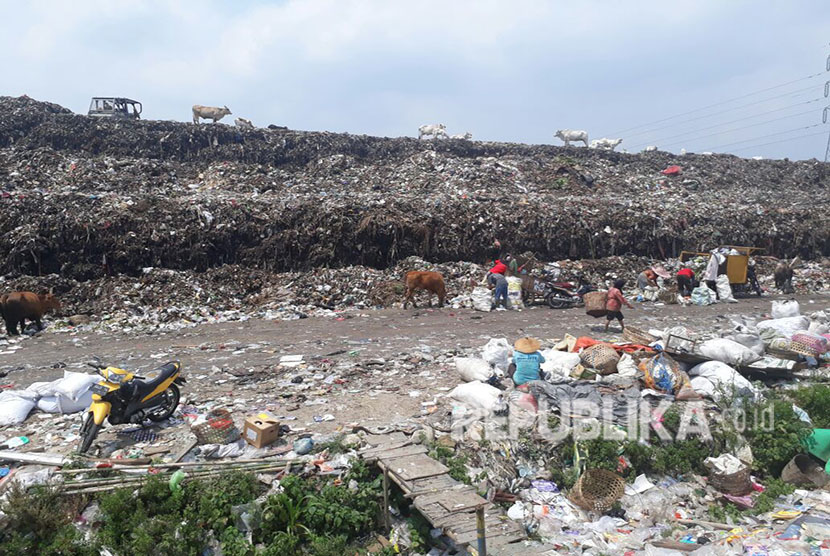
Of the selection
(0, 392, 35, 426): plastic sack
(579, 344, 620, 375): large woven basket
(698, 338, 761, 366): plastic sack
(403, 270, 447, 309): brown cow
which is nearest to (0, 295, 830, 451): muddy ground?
(0, 392, 35, 426): plastic sack

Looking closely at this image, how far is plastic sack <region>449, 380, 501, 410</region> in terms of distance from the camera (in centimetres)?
599

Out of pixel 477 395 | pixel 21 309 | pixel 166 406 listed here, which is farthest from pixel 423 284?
pixel 21 309

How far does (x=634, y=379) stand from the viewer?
21.8 feet

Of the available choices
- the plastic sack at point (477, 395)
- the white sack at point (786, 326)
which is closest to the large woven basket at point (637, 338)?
the white sack at point (786, 326)

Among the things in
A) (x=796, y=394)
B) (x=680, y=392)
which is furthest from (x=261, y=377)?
(x=796, y=394)

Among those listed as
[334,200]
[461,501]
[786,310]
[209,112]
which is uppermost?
[209,112]

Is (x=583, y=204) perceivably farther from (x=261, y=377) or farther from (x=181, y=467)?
(x=181, y=467)

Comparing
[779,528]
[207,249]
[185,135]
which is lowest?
[779,528]

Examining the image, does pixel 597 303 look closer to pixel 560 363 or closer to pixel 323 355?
pixel 560 363

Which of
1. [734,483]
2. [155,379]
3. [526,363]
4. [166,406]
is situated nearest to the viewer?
[734,483]

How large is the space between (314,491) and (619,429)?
324 centimetres

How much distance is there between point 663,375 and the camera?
21.2ft

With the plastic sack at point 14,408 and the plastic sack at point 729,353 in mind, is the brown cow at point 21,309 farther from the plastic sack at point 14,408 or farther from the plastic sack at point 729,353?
the plastic sack at point 729,353

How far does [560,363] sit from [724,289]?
8.06 meters
